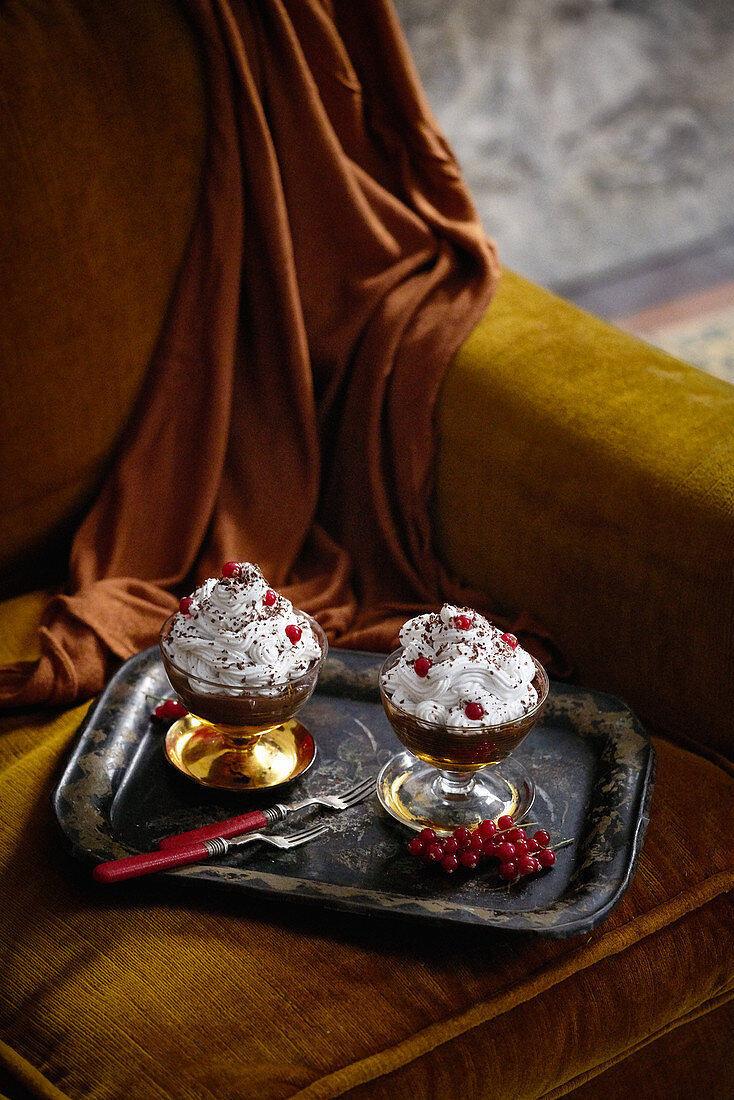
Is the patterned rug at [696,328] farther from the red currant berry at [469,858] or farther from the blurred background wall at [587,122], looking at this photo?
the red currant berry at [469,858]

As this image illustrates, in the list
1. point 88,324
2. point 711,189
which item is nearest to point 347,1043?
point 88,324

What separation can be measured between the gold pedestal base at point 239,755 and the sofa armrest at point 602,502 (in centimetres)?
Answer: 41

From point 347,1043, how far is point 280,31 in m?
1.25

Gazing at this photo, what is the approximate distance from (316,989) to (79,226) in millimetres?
989

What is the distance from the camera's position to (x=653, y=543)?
125 centimetres

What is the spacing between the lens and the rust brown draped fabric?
1.48 m

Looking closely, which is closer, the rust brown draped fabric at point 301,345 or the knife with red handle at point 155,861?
the knife with red handle at point 155,861

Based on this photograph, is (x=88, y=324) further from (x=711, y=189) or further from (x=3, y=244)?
(x=711, y=189)

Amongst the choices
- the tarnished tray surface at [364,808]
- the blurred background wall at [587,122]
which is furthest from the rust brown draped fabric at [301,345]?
the blurred background wall at [587,122]

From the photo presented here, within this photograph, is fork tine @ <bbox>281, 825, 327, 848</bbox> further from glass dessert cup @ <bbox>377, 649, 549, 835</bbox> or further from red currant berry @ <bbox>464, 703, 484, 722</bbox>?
red currant berry @ <bbox>464, 703, 484, 722</bbox>

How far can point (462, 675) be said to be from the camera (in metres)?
0.97

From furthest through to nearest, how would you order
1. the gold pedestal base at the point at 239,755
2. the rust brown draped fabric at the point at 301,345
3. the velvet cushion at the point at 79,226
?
the rust brown draped fabric at the point at 301,345 → the velvet cushion at the point at 79,226 → the gold pedestal base at the point at 239,755

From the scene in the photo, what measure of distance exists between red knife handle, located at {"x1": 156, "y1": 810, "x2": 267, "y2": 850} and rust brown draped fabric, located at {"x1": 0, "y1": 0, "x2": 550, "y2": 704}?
458mm

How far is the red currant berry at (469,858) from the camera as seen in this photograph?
0.95 metres
